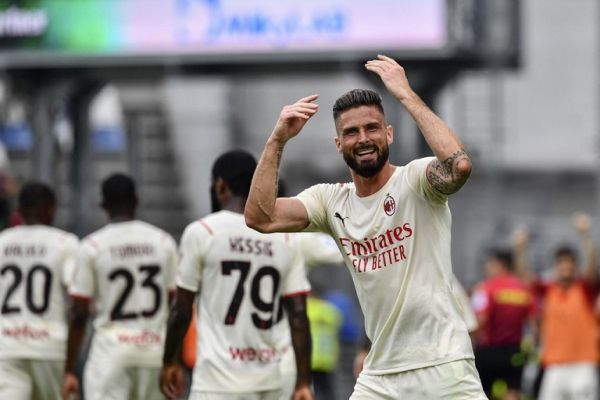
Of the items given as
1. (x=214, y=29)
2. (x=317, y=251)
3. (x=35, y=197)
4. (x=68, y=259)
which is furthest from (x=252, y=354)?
(x=214, y=29)

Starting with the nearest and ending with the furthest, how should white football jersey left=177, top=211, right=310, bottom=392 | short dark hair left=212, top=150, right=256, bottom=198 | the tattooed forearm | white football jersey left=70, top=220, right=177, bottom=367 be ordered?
1. the tattooed forearm
2. white football jersey left=177, top=211, right=310, bottom=392
3. short dark hair left=212, top=150, right=256, bottom=198
4. white football jersey left=70, top=220, right=177, bottom=367

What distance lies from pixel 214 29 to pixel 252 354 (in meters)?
12.1

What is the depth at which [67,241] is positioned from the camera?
1191 cm

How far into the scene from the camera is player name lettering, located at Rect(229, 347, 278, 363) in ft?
32.7

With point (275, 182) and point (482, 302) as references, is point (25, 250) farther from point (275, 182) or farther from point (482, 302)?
point (482, 302)

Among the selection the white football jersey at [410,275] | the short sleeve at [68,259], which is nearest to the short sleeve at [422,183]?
A: the white football jersey at [410,275]

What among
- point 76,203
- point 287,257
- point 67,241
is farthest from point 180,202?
point 287,257

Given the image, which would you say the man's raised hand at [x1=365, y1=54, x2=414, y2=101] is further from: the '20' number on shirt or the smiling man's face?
the '20' number on shirt

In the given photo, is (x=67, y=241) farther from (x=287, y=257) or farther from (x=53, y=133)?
(x=53, y=133)

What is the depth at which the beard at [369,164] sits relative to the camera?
7.89 m

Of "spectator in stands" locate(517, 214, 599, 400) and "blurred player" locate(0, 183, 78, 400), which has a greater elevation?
"blurred player" locate(0, 183, 78, 400)

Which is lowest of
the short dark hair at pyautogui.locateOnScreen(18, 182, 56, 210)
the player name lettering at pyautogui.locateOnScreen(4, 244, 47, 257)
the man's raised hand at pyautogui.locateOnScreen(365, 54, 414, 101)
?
the player name lettering at pyautogui.locateOnScreen(4, 244, 47, 257)

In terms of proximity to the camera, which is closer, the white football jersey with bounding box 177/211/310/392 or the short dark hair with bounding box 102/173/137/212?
the white football jersey with bounding box 177/211/310/392

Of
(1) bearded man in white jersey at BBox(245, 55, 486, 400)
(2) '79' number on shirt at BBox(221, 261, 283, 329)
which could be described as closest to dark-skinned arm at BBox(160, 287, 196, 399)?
(2) '79' number on shirt at BBox(221, 261, 283, 329)
